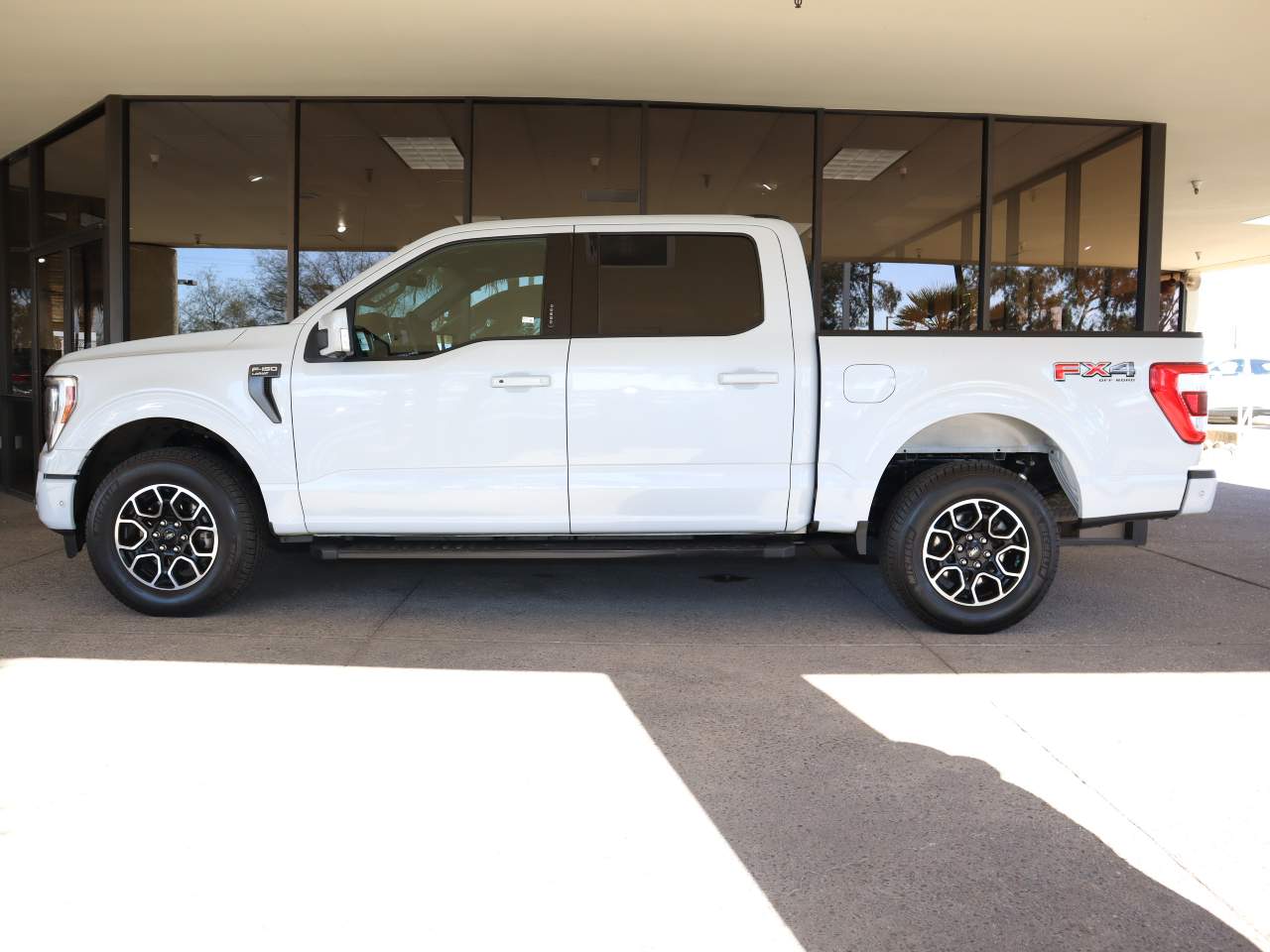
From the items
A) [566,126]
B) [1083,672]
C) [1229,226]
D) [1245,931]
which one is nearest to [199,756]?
[1245,931]

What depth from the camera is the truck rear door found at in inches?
188

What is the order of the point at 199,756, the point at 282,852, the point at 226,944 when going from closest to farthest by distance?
the point at 226,944
the point at 282,852
the point at 199,756

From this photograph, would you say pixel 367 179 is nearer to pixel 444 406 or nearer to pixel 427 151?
pixel 427 151

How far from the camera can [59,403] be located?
201 inches

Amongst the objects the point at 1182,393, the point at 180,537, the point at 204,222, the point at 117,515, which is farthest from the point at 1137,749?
the point at 204,222

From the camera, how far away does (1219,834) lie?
9.39ft

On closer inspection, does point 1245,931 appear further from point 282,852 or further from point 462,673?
point 462,673

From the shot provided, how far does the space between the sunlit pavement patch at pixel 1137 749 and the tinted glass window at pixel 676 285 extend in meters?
1.78

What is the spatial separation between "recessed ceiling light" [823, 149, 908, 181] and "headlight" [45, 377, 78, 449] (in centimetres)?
740

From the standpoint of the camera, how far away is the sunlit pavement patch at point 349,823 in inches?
93.3

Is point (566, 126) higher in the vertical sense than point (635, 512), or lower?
higher

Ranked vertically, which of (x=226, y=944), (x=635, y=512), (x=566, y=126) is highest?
(x=566, y=126)

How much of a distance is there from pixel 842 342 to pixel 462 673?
2.34 m

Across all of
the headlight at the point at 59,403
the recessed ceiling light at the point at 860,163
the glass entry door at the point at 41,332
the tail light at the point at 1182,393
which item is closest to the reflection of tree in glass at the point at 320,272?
the glass entry door at the point at 41,332
